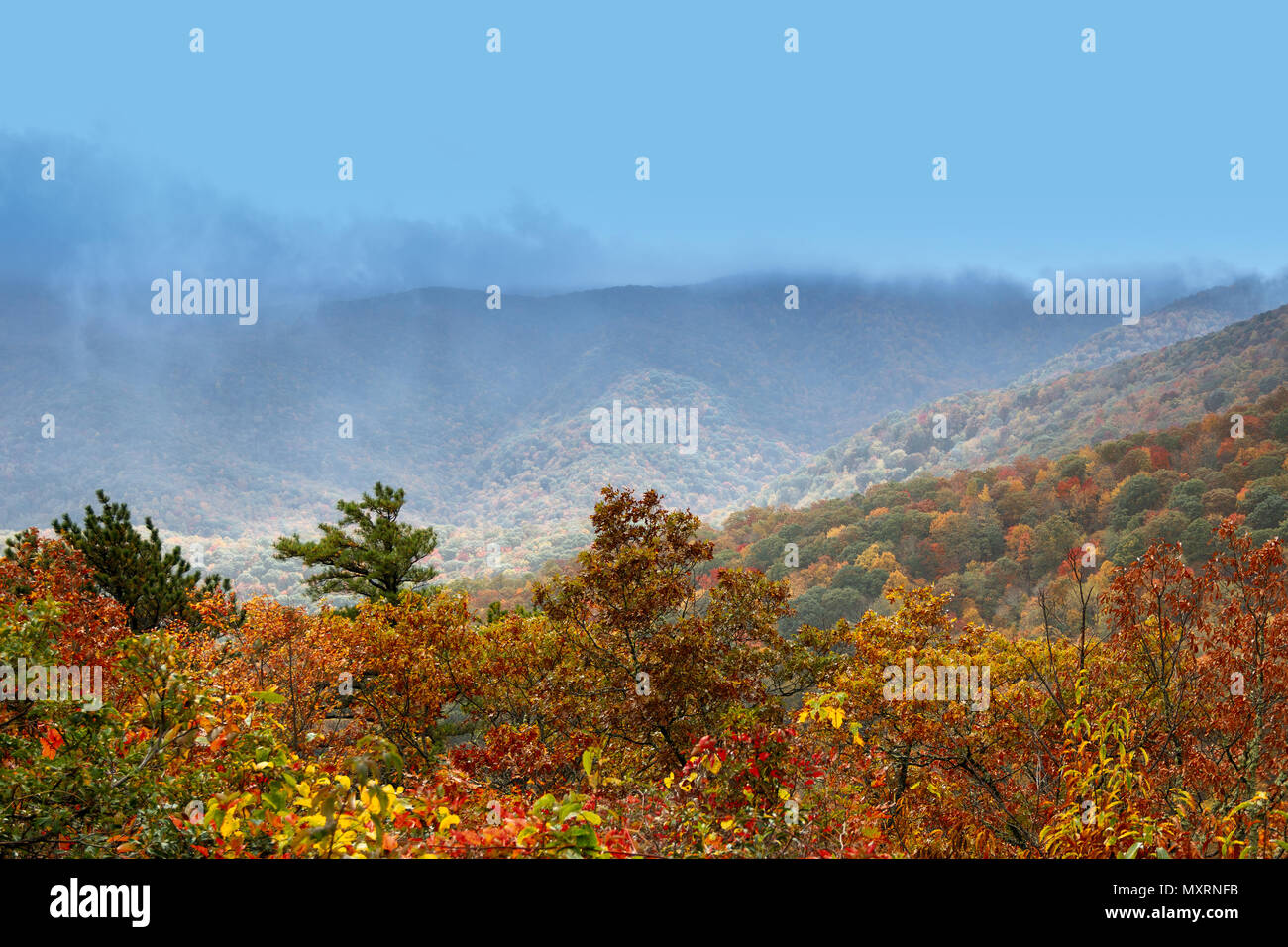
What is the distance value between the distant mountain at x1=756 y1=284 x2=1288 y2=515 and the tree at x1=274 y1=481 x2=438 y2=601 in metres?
98.0

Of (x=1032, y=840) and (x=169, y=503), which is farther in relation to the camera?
(x=169, y=503)

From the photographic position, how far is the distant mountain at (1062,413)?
109062 mm

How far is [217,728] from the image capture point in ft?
10.8

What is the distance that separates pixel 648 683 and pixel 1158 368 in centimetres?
14707

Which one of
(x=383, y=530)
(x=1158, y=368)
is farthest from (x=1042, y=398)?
(x=383, y=530)

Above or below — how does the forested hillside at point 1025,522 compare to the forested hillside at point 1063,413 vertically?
below

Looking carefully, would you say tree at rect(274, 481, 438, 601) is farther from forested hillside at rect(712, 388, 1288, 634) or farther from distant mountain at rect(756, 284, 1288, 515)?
distant mountain at rect(756, 284, 1288, 515)

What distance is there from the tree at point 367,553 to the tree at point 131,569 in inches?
249

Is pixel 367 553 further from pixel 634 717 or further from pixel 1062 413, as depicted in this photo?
pixel 1062 413

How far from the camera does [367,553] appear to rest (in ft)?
85.5
